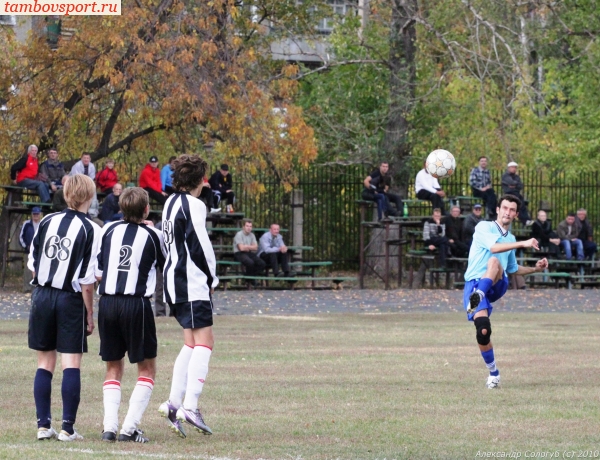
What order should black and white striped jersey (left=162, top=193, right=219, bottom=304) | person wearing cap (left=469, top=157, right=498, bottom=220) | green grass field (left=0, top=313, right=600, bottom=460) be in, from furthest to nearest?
person wearing cap (left=469, top=157, right=498, bottom=220) < black and white striped jersey (left=162, top=193, right=219, bottom=304) < green grass field (left=0, top=313, right=600, bottom=460)

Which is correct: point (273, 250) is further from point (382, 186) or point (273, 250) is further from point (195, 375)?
point (195, 375)

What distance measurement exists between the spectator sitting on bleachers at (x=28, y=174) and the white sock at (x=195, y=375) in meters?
17.5

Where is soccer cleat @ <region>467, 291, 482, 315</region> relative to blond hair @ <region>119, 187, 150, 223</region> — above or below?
below

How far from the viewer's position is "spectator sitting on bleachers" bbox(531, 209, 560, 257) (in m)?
28.9

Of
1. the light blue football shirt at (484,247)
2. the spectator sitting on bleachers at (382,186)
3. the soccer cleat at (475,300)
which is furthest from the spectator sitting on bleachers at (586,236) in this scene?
the soccer cleat at (475,300)

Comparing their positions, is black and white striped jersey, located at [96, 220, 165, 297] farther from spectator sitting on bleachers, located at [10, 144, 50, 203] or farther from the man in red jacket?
the man in red jacket

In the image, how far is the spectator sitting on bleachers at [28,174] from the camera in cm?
2456

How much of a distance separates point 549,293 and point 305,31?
10.5 metres

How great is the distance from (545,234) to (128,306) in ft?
74.6

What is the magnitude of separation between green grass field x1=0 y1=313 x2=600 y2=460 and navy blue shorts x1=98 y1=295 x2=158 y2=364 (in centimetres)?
59

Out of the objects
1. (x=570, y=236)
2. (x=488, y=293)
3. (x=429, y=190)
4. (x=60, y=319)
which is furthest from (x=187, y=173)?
(x=570, y=236)

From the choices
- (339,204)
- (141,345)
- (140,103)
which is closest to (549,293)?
(339,204)

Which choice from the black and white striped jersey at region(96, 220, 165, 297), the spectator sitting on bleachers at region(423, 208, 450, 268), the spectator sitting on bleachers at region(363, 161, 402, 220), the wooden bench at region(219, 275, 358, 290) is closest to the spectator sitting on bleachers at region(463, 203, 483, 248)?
the spectator sitting on bleachers at region(423, 208, 450, 268)

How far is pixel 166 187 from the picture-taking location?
25.8 metres
